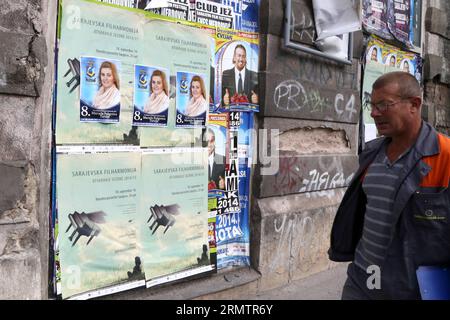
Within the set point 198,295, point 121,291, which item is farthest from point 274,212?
point 121,291

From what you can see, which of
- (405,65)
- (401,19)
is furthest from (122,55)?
(405,65)

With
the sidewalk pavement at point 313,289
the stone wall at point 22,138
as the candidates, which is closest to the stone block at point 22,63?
the stone wall at point 22,138

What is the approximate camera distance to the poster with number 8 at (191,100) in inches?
145

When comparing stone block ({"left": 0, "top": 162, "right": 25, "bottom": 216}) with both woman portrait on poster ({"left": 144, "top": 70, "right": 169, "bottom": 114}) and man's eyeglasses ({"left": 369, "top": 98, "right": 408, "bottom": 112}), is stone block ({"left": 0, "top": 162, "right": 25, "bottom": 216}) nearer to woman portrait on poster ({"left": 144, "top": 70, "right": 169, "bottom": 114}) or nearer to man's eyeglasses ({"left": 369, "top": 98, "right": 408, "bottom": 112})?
woman portrait on poster ({"left": 144, "top": 70, "right": 169, "bottom": 114})

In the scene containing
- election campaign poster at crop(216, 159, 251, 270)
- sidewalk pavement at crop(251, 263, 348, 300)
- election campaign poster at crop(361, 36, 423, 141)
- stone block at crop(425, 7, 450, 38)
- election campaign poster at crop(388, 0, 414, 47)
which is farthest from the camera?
stone block at crop(425, 7, 450, 38)

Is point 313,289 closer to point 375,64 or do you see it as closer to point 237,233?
point 237,233

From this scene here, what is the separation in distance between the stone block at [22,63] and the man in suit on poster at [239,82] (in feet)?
5.58

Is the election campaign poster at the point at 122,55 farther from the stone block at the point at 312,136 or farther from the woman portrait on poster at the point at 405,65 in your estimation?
the woman portrait on poster at the point at 405,65

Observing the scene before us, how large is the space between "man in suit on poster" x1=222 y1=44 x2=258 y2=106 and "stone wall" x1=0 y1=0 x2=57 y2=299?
1.63 metres

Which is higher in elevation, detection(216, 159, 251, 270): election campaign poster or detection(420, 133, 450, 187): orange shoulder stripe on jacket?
detection(420, 133, 450, 187): orange shoulder stripe on jacket

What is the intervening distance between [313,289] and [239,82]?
2190mm

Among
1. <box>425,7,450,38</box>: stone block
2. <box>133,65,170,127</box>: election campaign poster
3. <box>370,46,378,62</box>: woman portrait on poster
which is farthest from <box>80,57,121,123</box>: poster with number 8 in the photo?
<box>425,7,450,38</box>: stone block

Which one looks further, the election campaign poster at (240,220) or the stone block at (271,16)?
the stone block at (271,16)

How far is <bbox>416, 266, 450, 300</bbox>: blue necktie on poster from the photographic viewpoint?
1.92 metres
